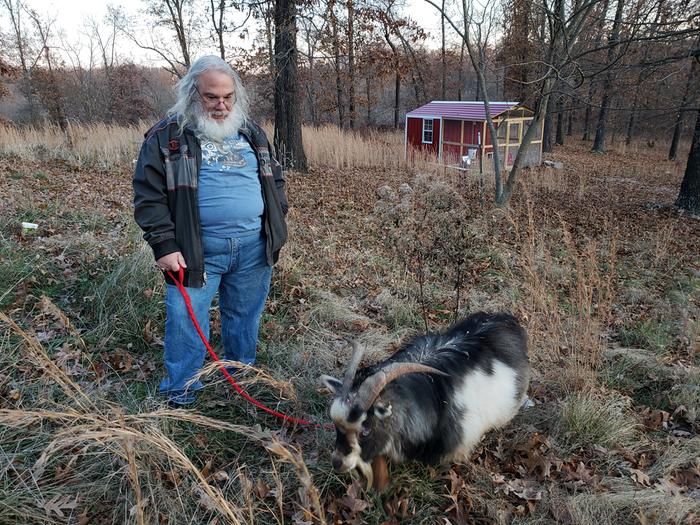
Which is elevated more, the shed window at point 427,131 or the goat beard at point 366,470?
the shed window at point 427,131

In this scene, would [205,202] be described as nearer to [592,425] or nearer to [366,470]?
[366,470]

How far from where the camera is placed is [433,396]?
266cm

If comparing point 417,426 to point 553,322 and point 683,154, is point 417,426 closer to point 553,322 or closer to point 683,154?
point 553,322

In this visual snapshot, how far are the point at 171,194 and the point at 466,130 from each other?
16.3m

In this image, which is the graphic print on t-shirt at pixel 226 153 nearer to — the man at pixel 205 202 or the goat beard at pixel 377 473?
the man at pixel 205 202

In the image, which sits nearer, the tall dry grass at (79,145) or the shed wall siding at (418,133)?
the tall dry grass at (79,145)

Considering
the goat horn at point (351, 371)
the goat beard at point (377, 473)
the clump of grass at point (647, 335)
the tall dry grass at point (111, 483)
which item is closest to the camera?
the tall dry grass at point (111, 483)

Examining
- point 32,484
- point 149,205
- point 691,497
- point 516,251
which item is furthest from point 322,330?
point 516,251

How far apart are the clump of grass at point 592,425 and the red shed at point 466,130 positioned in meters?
13.2

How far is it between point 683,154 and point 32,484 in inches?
1212

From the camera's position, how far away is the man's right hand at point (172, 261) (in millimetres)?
2635

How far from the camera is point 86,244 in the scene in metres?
5.26

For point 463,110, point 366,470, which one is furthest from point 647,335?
point 463,110

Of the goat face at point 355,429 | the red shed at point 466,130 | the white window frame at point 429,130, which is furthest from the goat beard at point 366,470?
the white window frame at point 429,130
